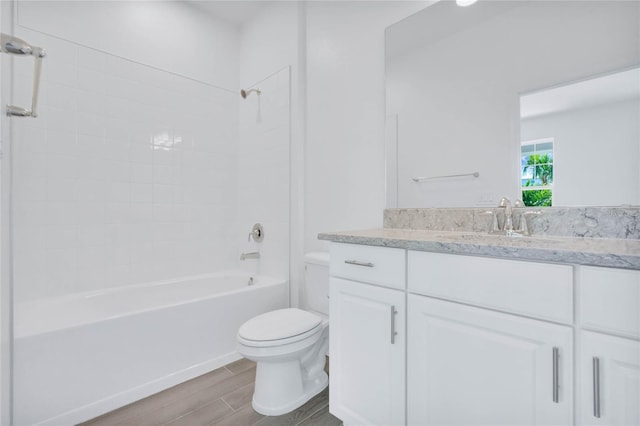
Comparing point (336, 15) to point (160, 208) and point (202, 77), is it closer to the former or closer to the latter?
point (202, 77)

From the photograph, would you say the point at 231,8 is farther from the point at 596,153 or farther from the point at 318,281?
the point at 596,153

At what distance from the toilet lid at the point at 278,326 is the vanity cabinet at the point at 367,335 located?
244 millimetres

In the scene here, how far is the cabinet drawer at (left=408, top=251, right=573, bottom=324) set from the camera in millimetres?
757

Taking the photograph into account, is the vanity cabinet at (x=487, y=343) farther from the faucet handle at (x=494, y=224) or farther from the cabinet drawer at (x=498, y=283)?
the faucet handle at (x=494, y=224)

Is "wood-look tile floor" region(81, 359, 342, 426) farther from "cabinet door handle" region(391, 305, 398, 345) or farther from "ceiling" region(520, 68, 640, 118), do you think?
"ceiling" region(520, 68, 640, 118)

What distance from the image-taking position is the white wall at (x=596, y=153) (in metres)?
1.05

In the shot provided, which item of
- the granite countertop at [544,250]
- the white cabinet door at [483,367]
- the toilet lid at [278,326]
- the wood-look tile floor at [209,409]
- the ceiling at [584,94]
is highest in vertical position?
the ceiling at [584,94]

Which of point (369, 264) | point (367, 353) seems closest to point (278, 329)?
point (367, 353)

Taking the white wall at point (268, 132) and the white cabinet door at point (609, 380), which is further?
the white wall at point (268, 132)

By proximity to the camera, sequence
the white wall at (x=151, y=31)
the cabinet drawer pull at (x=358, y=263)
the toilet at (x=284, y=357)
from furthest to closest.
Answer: the white wall at (x=151, y=31) < the toilet at (x=284, y=357) < the cabinet drawer pull at (x=358, y=263)

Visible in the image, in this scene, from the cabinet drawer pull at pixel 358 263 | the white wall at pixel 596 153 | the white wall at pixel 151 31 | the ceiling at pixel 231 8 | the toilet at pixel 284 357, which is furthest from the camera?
the ceiling at pixel 231 8

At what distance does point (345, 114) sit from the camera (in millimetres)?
2004

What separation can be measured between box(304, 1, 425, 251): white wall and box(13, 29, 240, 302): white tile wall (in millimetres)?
374

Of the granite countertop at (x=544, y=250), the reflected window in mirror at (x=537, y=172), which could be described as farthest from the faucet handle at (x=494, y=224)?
the granite countertop at (x=544, y=250)
